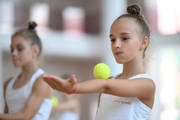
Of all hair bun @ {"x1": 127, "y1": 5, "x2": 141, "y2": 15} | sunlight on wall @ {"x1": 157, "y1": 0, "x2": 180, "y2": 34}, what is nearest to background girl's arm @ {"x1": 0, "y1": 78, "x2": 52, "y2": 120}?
hair bun @ {"x1": 127, "y1": 5, "x2": 141, "y2": 15}

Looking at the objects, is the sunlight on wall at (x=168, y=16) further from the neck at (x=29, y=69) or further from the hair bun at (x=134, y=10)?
the hair bun at (x=134, y=10)

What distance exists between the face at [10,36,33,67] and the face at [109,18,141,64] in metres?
0.88

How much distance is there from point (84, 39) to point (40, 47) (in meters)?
5.31

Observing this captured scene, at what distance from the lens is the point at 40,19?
7.70 m

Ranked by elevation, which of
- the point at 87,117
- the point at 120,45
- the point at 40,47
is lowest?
the point at 87,117

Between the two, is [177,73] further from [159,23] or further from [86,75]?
[86,75]

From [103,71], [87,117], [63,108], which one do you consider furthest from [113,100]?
[87,117]

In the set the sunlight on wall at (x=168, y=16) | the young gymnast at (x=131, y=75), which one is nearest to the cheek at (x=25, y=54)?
the young gymnast at (x=131, y=75)

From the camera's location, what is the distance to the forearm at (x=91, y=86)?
4.26ft

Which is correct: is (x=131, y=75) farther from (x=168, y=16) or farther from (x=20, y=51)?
(x=168, y=16)

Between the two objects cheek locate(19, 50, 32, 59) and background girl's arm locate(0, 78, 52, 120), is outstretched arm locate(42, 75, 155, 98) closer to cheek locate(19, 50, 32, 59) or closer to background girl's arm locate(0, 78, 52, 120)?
background girl's arm locate(0, 78, 52, 120)

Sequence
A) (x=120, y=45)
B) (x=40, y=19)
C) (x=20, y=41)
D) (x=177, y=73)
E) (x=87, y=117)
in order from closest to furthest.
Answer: (x=120, y=45), (x=20, y=41), (x=177, y=73), (x=40, y=19), (x=87, y=117)

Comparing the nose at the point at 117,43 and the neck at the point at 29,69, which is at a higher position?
the nose at the point at 117,43

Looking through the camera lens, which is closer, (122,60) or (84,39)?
(122,60)
